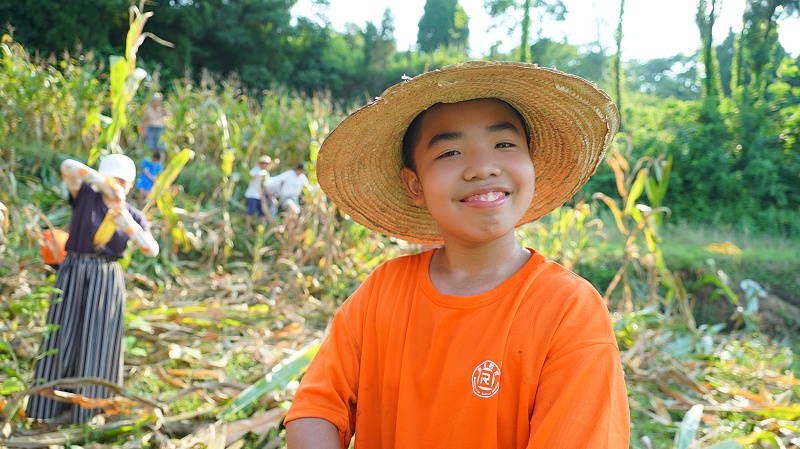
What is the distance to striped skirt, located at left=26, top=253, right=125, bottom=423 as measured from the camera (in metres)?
2.46

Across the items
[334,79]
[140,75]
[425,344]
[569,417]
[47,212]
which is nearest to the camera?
[569,417]

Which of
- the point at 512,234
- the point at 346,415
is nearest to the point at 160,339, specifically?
the point at 346,415

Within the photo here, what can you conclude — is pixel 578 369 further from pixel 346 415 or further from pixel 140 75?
pixel 140 75

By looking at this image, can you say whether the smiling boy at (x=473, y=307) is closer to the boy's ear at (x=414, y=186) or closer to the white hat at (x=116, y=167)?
the boy's ear at (x=414, y=186)

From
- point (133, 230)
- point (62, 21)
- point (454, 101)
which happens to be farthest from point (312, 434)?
point (62, 21)

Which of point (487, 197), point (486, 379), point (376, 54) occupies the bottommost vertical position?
point (486, 379)

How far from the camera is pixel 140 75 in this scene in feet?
9.02

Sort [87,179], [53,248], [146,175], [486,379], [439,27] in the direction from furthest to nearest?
1. [439,27]
2. [146,175]
3. [53,248]
4. [87,179]
5. [486,379]

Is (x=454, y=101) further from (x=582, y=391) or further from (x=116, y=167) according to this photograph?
(x=116, y=167)

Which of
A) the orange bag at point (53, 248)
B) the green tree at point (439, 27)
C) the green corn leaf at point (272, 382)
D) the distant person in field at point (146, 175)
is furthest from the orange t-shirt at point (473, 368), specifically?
the green tree at point (439, 27)

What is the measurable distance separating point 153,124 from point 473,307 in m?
6.77

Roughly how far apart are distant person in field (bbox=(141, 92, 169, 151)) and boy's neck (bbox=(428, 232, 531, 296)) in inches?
255

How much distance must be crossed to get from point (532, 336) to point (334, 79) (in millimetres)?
20592

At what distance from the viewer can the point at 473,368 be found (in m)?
1.06
